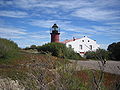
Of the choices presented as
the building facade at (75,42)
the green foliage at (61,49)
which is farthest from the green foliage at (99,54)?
the building facade at (75,42)

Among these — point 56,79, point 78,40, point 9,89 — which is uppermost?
point 78,40

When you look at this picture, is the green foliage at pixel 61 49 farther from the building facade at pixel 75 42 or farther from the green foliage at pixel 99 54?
the building facade at pixel 75 42

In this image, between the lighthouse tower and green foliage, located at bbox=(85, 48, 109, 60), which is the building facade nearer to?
the lighthouse tower

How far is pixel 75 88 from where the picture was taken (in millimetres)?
3904

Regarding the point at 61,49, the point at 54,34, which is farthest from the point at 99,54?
the point at 54,34

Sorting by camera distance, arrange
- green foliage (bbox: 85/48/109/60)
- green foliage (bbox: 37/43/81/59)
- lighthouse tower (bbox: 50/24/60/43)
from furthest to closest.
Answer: lighthouse tower (bbox: 50/24/60/43), green foliage (bbox: 37/43/81/59), green foliage (bbox: 85/48/109/60)

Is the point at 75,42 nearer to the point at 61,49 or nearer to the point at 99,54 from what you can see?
the point at 61,49

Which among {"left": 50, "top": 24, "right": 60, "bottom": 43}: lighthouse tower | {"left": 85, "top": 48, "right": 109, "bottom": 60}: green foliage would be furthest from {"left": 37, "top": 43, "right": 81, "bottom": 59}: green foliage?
{"left": 50, "top": 24, "right": 60, "bottom": 43}: lighthouse tower

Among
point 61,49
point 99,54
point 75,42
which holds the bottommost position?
point 99,54

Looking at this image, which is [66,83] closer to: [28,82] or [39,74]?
[39,74]

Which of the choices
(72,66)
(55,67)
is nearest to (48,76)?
(55,67)

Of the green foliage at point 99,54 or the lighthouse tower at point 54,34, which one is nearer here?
the green foliage at point 99,54

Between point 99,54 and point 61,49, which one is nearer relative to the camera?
point 99,54

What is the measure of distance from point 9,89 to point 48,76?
1230mm
